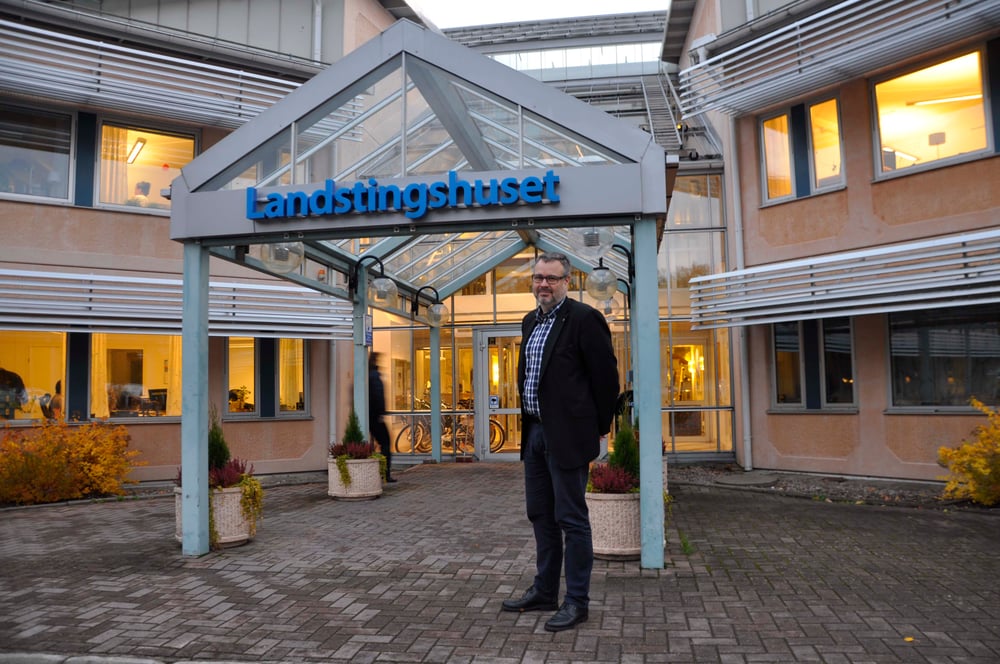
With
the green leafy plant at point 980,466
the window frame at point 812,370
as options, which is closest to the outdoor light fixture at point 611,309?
the window frame at point 812,370

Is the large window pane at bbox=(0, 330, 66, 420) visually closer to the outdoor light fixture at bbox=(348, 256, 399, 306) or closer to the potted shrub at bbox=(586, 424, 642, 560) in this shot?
the outdoor light fixture at bbox=(348, 256, 399, 306)

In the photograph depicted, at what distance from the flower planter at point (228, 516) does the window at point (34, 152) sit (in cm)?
696

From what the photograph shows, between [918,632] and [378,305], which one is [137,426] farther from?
[918,632]

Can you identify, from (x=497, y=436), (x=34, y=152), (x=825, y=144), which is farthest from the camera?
(x=497, y=436)

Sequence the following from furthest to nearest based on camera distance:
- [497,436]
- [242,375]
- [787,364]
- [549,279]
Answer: [497,436]
[242,375]
[787,364]
[549,279]

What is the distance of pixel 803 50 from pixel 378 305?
7.11 meters

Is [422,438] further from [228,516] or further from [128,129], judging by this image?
[228,516]

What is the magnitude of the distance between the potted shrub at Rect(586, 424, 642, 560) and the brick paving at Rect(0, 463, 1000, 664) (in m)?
0.14

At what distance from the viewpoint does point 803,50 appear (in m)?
11.0

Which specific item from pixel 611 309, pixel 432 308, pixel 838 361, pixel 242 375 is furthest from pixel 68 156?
pixel 838 361

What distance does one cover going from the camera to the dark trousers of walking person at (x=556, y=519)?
454 cm

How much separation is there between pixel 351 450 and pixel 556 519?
5537 millimetres

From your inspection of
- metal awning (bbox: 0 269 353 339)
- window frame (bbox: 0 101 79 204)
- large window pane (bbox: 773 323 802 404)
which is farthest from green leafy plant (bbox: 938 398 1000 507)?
window frame (bbox: 0 101 79 204)

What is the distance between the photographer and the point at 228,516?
6.84 meters
